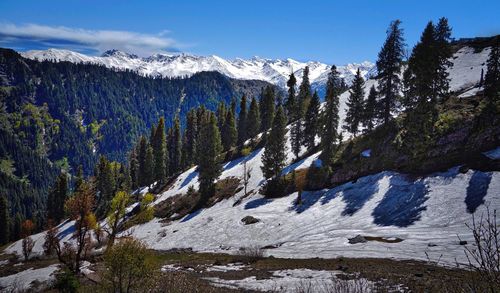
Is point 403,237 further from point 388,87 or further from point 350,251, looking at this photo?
Answer: point 388,87

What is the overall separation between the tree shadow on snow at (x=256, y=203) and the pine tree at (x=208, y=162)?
13075 mm

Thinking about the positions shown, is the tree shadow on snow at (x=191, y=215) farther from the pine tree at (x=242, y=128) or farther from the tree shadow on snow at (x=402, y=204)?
the pine tree at (x=242, y=128)

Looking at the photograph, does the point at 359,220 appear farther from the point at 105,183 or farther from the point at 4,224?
the point at 4,224

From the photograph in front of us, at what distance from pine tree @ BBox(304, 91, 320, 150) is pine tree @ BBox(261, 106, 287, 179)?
12.4 meters

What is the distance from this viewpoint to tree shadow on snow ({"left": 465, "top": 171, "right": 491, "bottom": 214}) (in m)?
27.9

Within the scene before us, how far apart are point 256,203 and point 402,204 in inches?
919

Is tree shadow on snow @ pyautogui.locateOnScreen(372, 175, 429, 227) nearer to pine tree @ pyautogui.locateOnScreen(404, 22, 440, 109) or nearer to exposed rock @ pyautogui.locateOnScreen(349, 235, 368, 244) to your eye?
exposed rock @ pyautogui.locateOnScreen(349, 235, 368, 244)

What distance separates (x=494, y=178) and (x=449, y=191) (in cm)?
369

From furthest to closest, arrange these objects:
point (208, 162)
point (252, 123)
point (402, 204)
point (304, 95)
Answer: point (252, 123), point (304, 95), point (208, 162), point (402, 204)

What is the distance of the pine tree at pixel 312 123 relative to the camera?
68375 millimetres

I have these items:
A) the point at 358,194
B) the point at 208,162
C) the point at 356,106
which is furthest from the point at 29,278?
the point at 356,106

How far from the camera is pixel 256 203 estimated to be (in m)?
52.3

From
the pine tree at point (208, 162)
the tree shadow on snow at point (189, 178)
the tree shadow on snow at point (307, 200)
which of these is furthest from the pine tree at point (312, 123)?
the tree shadow on snow at point (189, 178)

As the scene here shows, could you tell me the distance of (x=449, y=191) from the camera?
31625mm
